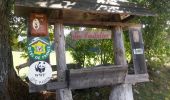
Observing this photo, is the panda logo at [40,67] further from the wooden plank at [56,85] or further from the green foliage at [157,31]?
the green foliage at [157,31]

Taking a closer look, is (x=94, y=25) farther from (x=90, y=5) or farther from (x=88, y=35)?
(x=90, y=5)

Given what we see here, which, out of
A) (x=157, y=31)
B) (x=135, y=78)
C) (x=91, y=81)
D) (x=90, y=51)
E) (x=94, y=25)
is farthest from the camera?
(x=90, y=51)

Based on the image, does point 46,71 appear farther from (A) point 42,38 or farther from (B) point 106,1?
(B) point 106,1

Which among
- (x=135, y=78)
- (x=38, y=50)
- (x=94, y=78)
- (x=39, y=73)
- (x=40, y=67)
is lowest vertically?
(x=135, y=78)

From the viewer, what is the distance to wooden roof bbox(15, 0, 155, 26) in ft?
18.9

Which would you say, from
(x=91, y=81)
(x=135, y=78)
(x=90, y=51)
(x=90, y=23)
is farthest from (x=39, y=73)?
(x=90, y=51)

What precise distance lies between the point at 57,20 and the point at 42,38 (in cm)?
57

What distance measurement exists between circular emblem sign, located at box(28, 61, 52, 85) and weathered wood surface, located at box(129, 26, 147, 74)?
2348 mm

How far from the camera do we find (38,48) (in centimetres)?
605

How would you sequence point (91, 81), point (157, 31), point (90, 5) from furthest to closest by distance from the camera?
point (157, 31) → point (91, 81) → point (90, 5)

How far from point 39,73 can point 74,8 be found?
1479 millimetres

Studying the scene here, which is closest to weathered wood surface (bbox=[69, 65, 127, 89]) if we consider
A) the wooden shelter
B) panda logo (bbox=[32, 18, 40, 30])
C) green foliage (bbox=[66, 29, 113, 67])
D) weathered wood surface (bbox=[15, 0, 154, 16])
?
the wooden shelter

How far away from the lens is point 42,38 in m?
6.09

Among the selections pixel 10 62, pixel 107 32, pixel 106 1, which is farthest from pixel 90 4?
pixel 10 62
